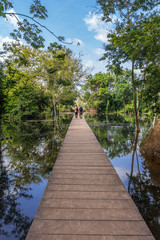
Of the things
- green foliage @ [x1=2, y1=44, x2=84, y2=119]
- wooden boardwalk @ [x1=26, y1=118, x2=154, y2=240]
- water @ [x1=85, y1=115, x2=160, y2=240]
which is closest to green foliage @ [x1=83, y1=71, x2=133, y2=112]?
green foliage @ [x1=2, y1=44, x2=84, y2=119]

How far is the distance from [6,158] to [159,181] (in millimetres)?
5750

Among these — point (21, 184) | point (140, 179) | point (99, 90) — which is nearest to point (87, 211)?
point (21, 184)

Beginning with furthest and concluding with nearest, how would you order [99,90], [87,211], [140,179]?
1. [99,90]
2. [140,179]
3. [87,211]

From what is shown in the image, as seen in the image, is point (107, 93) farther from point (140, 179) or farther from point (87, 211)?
point (87, 211)

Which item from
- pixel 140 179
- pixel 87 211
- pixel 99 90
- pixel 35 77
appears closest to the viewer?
pixel 87 211

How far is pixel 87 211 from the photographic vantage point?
81.0 inches

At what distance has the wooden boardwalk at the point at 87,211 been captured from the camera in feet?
5.53

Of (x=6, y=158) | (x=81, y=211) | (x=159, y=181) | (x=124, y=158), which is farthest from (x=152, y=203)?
(x=6, y=158)

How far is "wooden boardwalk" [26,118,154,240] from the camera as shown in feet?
5.53

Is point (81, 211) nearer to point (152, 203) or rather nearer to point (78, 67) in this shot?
point (152, 203)

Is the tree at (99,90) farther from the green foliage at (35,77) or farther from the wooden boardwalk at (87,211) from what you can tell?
the wooden boardwalk at (87,211)

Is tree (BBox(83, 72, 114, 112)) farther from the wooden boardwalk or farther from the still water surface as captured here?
the wooden boardwalk

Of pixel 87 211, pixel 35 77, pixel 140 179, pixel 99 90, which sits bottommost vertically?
pixel 140 179

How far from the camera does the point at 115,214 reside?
1997mm
